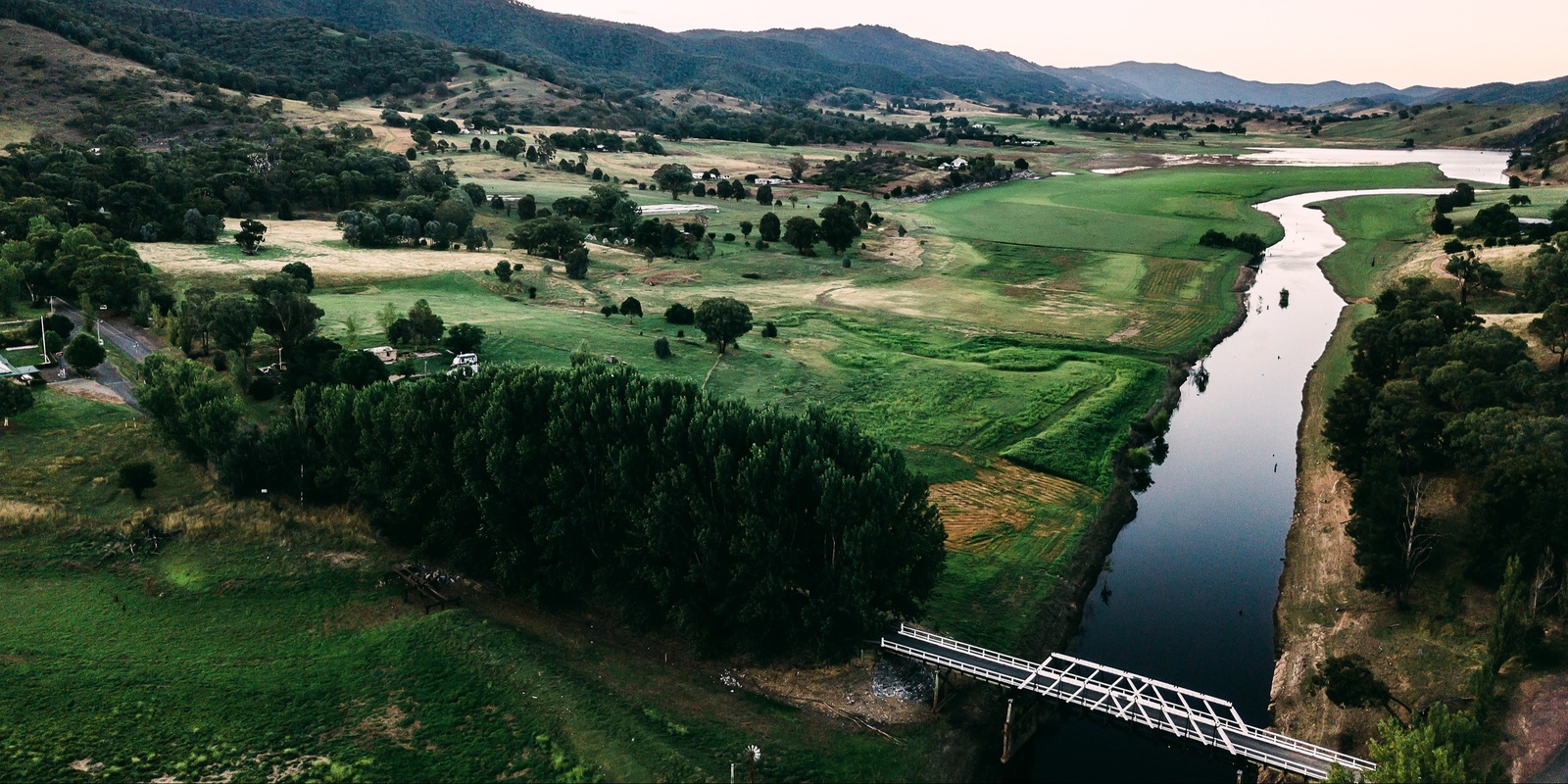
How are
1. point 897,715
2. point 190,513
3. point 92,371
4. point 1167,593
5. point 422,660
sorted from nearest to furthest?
point 897,715 → point 422,660 → point 1167,593 → point 190,513 → point 92,371

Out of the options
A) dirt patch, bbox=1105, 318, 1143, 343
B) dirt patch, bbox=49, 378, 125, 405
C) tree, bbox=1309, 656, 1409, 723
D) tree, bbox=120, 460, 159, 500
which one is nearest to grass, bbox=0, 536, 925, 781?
tree, bbox=120, 460, 159, 500

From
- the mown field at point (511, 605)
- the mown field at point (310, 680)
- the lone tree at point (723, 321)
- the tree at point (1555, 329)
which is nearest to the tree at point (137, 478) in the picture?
the mown field at point (511, 605)

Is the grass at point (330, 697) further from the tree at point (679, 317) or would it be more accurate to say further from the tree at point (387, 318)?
the tree at point (679, 317)

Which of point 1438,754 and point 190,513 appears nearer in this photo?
point 1438,754

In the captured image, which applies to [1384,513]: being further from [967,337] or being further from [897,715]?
[967,337]

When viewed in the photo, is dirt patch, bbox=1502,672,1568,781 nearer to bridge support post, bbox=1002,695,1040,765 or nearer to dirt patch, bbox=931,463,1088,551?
bridge support post, bbox=1002,695,1040,765

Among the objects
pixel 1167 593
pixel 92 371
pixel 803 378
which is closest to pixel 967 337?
pixel 803 378

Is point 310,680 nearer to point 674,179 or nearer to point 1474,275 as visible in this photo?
point 1474,275
